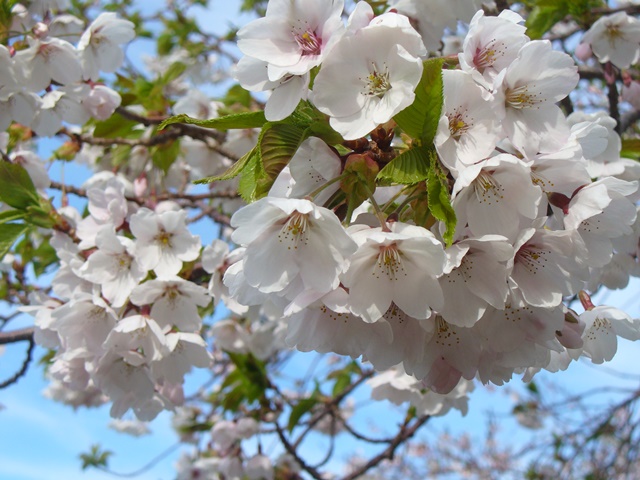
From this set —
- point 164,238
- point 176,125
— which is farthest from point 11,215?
point 176,125

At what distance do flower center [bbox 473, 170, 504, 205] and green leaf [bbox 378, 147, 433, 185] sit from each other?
0.30 ft

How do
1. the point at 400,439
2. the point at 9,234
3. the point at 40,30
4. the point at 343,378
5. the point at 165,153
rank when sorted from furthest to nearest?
the point at 343,378
the point at 400,439
the point at 165,153
the point at 40,30
the point at 9,234

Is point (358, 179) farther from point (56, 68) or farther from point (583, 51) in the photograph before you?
point (583, 51)

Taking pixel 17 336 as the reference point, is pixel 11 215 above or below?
above

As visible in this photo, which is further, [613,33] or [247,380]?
[247,380]

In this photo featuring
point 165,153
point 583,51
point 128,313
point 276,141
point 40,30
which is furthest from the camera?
point 165,153

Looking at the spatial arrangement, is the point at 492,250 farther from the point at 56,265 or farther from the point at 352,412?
the point at 352,412

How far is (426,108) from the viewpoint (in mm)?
972

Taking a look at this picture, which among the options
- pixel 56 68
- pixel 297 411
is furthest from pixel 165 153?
pixel 297 411

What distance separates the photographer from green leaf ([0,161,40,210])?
6.07ft

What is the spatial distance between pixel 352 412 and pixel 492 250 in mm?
5357

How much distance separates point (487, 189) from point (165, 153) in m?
2.13

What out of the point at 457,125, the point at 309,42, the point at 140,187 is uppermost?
the point at 309,42

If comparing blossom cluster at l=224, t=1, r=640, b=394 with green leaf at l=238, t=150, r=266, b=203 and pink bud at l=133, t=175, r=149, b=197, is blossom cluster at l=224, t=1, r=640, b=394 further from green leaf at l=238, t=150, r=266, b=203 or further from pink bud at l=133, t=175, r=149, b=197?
pink bud at l=133, t=175, r=149, b=197
